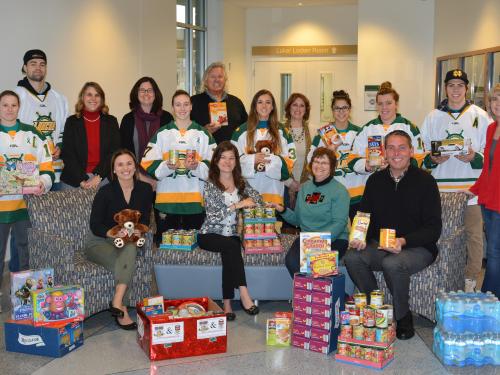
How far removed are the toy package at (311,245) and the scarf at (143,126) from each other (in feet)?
6.15

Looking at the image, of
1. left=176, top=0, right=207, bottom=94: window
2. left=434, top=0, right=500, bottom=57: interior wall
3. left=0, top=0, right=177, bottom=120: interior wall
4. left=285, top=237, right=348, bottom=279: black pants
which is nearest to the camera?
left=285, top=237, right=348, bottom=279: black pants

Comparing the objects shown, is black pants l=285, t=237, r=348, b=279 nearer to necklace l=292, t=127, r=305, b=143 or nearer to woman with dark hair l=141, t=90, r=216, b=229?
woman with dark hair l=141, t=90, r=216, b=229

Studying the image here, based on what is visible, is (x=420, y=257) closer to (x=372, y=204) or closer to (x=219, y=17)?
(x=372, y=204)

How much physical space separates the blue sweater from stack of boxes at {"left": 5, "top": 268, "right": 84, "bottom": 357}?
1.61 metres

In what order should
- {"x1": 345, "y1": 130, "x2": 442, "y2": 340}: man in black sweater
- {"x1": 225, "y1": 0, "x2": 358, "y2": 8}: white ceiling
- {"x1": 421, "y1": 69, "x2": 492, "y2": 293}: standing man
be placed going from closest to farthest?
{"x1": 345, "y1": 130, "x2": 442, "y2": 340}: man in black sweater
{"x1": 421, "y1": 69, "x2": 492, "y2": 293}: standing man
{"x1": 225, "y1": 0, "x2": 358, "y2": 8}: white ceiling

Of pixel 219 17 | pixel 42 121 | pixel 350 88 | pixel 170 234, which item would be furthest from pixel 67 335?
pixel 350 88

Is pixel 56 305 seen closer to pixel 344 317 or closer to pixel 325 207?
pixel 344 317

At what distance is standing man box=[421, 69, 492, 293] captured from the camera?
5.10 metres

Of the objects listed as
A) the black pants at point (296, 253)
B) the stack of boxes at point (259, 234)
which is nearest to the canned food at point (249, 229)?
the stack of boxes at point (259, 234)

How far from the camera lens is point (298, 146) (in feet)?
18.9

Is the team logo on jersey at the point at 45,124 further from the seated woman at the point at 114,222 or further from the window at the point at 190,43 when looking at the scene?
the window at the point at 190,43

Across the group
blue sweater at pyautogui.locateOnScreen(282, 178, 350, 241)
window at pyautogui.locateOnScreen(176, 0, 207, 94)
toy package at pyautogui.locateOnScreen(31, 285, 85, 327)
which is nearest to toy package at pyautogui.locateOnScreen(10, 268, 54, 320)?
toy package at pyautogui.locateOnScreen(31, 285, 85, 327)

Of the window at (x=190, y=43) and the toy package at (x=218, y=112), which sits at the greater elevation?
the window at (x=190, y=43)

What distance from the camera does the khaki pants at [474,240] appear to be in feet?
17.0
